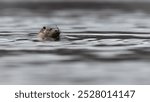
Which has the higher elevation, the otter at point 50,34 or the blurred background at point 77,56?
the otter at point 50,34

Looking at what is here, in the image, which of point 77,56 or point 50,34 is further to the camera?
point 50,34

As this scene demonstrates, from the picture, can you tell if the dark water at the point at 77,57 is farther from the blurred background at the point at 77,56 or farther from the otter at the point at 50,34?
the otter at the point at 50,34

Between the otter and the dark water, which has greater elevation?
the otter

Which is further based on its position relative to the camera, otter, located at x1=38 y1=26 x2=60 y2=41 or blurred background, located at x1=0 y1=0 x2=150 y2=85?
otter, located at x1=38 y1=26 x2=60 y2=41

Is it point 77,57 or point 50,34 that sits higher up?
point 50,34

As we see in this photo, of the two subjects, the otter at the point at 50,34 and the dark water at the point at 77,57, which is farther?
the otter at the point at 50,34

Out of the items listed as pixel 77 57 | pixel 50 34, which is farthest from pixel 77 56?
pixel 50 34

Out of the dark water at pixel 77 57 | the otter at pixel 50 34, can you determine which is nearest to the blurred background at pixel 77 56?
the dark water at pixel 77 57

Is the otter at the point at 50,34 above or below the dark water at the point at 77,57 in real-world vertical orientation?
above

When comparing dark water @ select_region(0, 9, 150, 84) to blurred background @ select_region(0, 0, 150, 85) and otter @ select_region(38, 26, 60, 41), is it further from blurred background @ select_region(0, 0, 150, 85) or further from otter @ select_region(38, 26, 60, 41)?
otter @ select_region(38, 26, 60, 41)

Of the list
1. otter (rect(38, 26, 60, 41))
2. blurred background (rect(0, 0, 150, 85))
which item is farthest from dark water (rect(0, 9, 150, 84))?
otter (rect(38, 26, 60, 41))

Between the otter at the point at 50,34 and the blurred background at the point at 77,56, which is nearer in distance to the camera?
the blurred background at the point at 77,56

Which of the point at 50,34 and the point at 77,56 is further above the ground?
the point at 50,34

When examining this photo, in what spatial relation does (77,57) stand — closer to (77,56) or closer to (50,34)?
(77,56)
